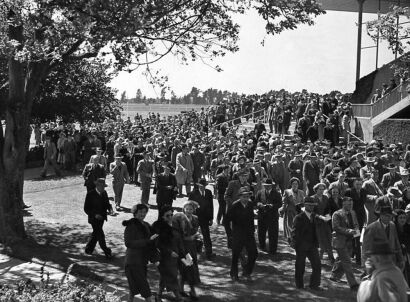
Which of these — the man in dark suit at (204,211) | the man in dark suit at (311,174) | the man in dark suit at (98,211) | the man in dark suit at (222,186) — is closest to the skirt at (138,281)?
the man in dark suit at (98,211)

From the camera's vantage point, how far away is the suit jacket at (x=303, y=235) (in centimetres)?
1011

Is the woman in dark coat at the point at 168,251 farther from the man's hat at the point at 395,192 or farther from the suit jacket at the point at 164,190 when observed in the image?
the man's hat at the point at 395,192

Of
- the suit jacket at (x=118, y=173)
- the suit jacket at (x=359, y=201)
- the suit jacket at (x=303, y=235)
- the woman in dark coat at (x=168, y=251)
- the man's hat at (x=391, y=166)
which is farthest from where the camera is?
the suit jacket at (x=118, y=173)

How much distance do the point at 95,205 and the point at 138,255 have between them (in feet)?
10.7

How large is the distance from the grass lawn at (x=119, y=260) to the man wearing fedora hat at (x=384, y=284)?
4.75m

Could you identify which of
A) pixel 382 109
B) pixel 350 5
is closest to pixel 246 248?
pixel 382 109

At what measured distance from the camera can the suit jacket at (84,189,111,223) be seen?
11859 mm

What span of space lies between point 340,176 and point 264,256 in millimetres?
2628

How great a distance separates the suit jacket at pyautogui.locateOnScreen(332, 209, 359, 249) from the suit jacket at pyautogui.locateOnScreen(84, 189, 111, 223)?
469cm

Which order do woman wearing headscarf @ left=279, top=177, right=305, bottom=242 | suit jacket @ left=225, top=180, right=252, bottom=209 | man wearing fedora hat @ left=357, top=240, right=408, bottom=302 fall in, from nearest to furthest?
man wearing fedora hat @ left=357, top=240, right=408, bottom=302 < woman wearing headscarf @ left=279, top=177, right=305, bottom=242 < suit jacket @ left=225, top=180, right=252, bottom=209

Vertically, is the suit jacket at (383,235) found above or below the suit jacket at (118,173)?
below

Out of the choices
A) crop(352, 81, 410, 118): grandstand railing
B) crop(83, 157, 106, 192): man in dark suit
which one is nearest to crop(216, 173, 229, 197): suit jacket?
crop(83, 157, 106, 192): man in dark suit

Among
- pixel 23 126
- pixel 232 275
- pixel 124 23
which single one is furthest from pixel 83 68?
pixel 232 275

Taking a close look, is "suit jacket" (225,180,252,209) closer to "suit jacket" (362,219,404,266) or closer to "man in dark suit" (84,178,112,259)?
"man in dark suit" (84,178,112,259)
